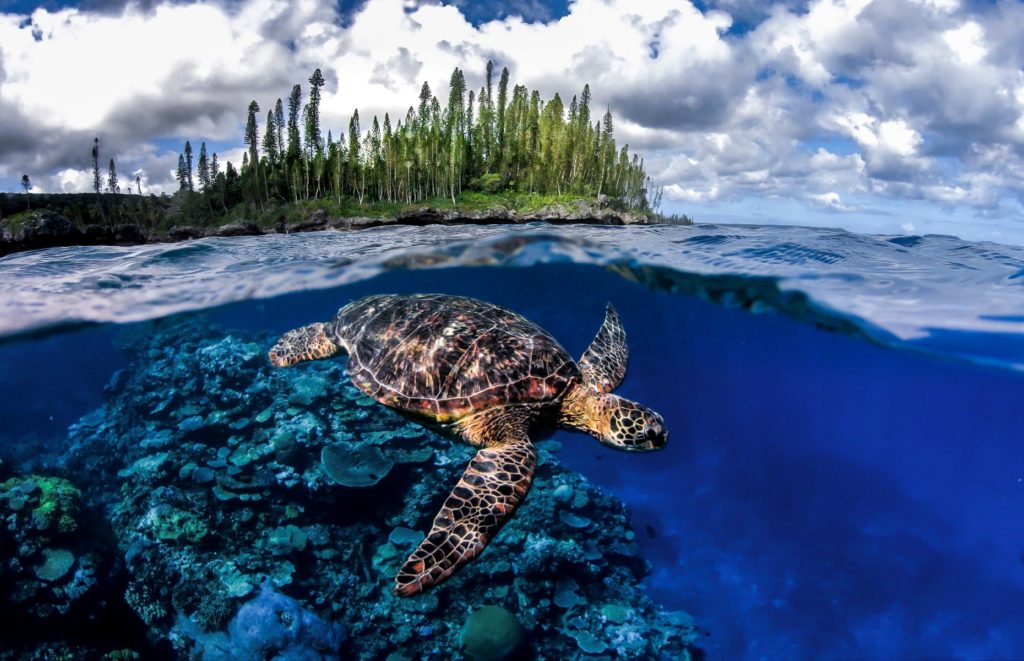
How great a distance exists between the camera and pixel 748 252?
35.2 ft

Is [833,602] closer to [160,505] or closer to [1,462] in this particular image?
[160,505]

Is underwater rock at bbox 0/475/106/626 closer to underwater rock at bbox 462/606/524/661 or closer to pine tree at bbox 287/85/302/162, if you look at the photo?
underwater rock at bbox 462/606/524/661

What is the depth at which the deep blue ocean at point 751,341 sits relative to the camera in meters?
8.84

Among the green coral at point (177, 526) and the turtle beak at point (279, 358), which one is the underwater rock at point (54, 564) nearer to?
the green coral at point (177, 526)

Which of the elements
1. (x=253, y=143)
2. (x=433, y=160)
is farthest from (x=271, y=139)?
(x=433, y=160)

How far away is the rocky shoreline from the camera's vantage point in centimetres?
1647

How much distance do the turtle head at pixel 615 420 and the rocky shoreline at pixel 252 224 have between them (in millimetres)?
19032

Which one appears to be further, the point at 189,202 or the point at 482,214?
the point at 189,202

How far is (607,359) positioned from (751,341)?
45.2 ft

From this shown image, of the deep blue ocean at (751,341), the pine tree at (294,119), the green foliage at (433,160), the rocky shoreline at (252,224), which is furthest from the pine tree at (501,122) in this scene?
the deep blue ocean at (751,341)

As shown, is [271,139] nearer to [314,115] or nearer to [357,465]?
[314,115]

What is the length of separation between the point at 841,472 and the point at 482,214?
2920cm

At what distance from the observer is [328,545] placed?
24.1 ft

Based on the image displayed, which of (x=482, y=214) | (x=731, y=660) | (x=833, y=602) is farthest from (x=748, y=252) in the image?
(x=482, y=214)
